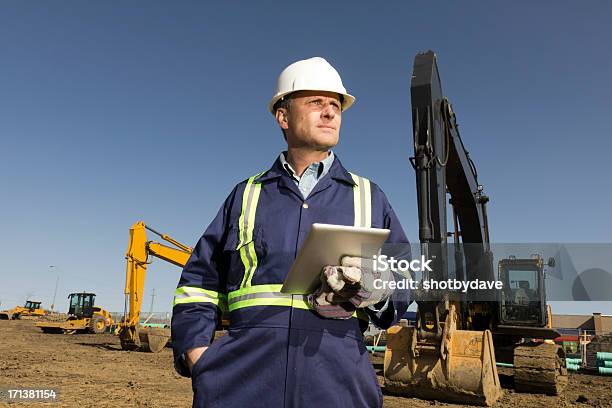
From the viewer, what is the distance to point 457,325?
8414mm

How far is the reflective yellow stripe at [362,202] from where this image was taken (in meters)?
1.90

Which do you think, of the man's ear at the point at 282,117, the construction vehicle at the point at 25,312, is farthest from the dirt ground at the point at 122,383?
the construction vehicle at the point at 25,312

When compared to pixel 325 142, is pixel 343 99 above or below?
above

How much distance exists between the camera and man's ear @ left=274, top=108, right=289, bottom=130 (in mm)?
2125

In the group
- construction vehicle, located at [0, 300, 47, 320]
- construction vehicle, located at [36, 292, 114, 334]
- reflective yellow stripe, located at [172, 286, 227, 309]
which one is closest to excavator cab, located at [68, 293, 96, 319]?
construction vehicle, located at [36, 292, 114, 334]

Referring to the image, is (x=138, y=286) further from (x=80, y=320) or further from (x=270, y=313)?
(x=270, y=313)

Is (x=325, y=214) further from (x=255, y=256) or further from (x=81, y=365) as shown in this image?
(x=81, y=365)

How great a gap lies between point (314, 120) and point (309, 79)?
7.1 inches

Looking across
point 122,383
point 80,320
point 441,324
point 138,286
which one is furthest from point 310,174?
point 80,320

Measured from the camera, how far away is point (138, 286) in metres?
18.5

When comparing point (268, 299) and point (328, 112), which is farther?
point (328, 112)

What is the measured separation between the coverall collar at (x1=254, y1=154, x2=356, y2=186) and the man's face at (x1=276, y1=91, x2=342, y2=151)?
0.09 m

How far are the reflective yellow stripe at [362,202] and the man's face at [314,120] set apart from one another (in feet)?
0.66

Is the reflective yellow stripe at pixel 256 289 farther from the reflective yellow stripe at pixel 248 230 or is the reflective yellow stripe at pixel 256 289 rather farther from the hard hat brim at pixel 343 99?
the hard hat brim at pixel 343 99
